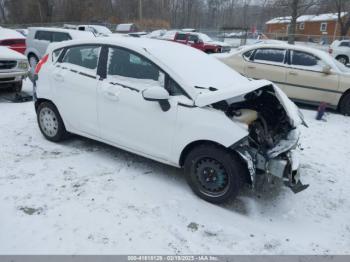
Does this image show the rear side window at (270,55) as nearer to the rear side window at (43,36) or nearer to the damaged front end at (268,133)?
the damaged front end at (268,133)

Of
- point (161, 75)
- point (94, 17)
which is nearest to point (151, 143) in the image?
point (161, 75)

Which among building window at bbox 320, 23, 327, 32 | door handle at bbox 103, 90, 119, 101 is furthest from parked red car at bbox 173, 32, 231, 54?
building window at bbox 320, 23, 327, 32

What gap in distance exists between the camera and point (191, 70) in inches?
154

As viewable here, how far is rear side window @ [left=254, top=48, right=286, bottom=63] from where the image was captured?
26.5 ft

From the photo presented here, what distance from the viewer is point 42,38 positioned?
11.4m

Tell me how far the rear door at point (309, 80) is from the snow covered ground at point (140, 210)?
10.4 ft

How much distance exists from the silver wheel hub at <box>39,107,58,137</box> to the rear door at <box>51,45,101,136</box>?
28cm

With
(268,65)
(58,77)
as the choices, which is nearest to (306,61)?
(268,65)

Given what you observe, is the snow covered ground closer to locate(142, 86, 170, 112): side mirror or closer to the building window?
locate(142, 86, 170, 112): side mirror

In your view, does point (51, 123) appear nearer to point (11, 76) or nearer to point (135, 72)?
point (135, 72)

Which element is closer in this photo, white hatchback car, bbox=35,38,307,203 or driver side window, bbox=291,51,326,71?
white hatchback car, bbox=35,38,307,203

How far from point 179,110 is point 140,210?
3.96 ft

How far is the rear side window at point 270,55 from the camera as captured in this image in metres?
8.06

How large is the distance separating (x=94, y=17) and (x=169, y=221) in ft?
164
